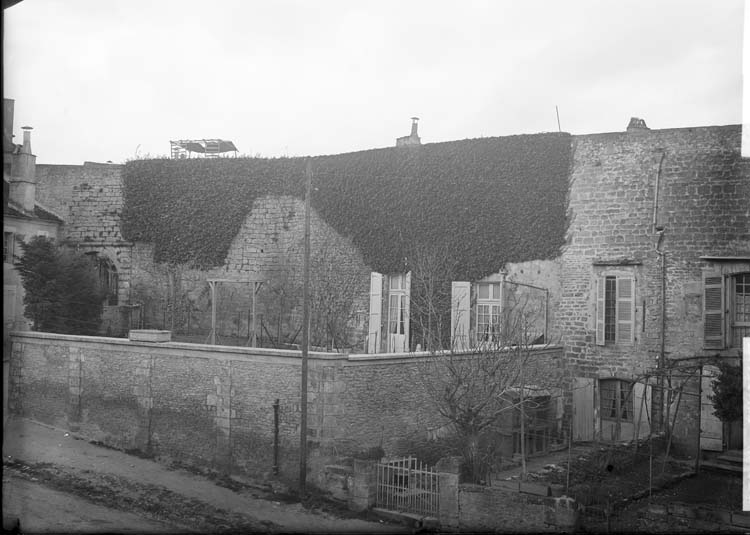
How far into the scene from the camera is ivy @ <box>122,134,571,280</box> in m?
13.6

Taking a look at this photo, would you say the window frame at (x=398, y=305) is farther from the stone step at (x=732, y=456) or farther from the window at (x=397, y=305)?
the stone step at (x=732, y=456)

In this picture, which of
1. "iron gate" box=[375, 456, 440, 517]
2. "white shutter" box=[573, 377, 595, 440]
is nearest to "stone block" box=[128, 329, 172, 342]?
"iron gate" box=[375, 456, 440, 517]

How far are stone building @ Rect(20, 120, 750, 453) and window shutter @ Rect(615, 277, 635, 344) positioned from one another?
0.08 feet

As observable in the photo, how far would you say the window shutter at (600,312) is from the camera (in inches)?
502

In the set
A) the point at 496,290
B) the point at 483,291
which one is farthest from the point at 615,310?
the point at 483,291

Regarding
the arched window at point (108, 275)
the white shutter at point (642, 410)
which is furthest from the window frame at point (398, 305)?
the arched window at point (108, 275)

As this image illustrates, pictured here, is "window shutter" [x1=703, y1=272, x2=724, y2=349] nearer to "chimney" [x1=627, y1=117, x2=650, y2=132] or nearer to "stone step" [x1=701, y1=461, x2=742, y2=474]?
"stone step" [x1=701, y1=461, x2=742, y2=474]

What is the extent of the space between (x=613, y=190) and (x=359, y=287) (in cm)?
518

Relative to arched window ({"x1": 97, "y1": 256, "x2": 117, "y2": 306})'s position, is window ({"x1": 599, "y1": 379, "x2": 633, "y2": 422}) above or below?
below

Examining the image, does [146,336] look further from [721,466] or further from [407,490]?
[721,466]

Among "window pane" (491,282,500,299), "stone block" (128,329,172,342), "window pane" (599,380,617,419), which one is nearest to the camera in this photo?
"stone block" (128,329,172,342)

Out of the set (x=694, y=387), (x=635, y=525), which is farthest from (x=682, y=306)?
(x=635, y=525)

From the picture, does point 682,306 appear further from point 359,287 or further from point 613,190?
point 359,287

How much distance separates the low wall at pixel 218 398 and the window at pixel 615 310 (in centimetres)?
413
